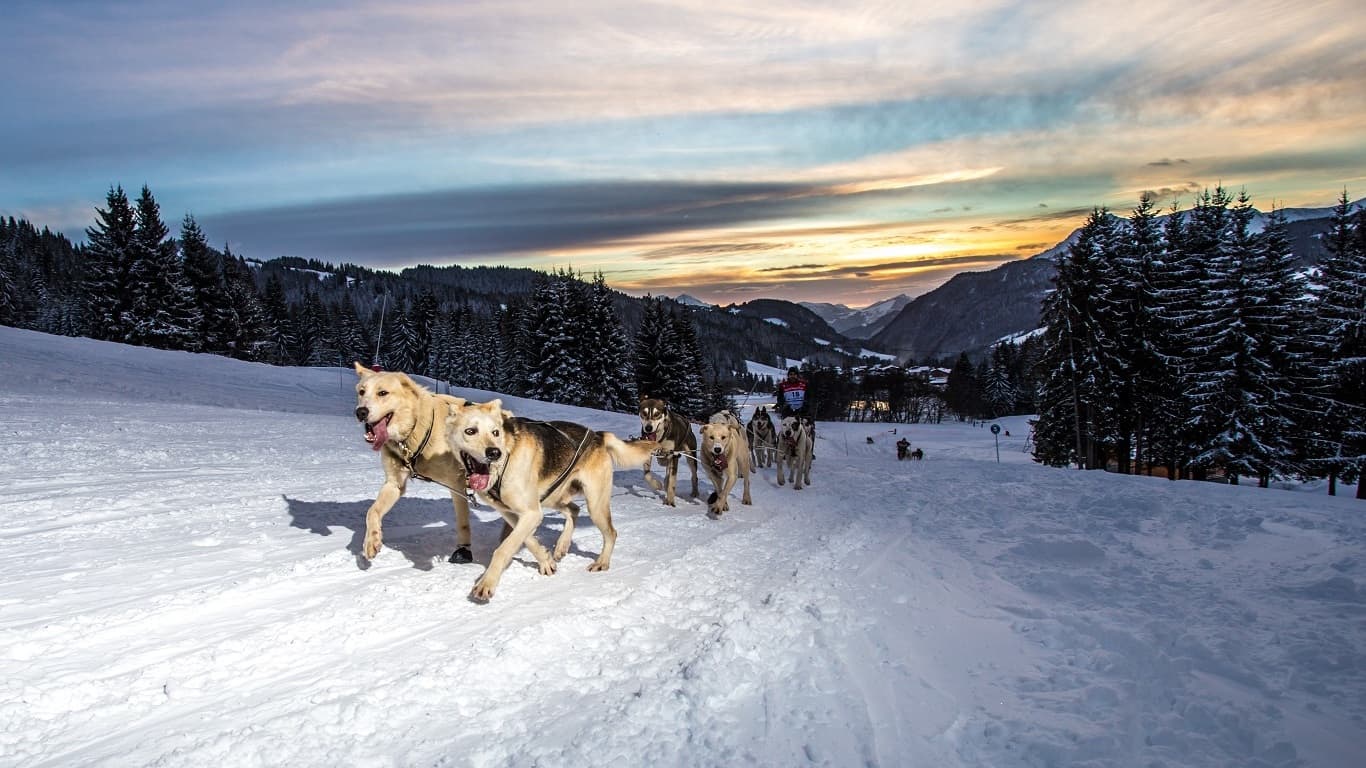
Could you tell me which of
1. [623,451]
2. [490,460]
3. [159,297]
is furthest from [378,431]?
[159,297]

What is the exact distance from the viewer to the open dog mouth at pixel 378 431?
5.93 meters

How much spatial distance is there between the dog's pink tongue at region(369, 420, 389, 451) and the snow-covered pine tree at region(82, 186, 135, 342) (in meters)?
48.5

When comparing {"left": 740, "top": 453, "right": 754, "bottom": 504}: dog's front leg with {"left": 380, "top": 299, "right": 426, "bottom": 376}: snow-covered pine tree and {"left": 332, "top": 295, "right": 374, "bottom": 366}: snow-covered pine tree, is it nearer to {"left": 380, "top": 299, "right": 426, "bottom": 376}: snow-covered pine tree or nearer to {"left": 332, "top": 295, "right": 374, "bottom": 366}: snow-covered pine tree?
{"left": 380, "top": 299, "right": 426, "bottom": 376}: snow-covered pine tree

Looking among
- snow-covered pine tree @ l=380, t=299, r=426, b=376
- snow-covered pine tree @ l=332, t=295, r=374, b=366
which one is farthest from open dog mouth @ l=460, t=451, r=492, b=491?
snow-covered pine tree @ l=332, t=295, r=374, b=366

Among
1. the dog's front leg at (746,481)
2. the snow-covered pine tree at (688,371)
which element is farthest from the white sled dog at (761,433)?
the snow-covered pine tree at (688,371)

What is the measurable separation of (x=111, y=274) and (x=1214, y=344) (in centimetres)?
6180

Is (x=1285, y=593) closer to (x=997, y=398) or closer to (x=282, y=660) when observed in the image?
(x=282, y=660)

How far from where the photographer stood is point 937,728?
3818 mm

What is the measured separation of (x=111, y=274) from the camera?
42531 millimetres

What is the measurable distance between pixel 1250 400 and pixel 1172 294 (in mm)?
6173

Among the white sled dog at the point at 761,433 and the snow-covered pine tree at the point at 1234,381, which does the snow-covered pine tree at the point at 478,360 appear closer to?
the white sled dog at the point at 761,433

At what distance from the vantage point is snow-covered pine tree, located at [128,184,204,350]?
42.2m

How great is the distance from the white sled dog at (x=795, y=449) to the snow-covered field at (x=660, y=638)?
5.01 metres

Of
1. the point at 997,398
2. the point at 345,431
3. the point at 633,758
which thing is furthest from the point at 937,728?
the point at 997,398
